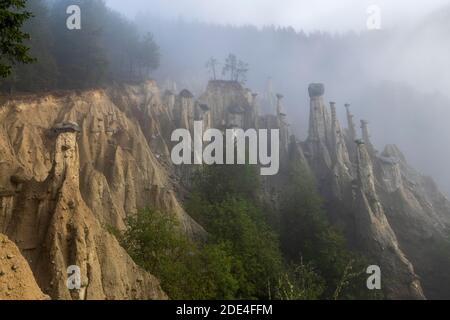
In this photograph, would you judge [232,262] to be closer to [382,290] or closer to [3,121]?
[382,290]

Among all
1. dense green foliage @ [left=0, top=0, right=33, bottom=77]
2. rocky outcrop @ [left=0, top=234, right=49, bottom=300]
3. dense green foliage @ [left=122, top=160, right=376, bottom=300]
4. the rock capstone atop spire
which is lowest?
dense green foliage @ [left=122, top=160, right=376, bottom=300]

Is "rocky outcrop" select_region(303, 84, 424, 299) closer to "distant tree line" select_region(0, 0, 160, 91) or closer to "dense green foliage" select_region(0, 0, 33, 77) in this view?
"distant tree line" select_region(0, 0, 160, 91)

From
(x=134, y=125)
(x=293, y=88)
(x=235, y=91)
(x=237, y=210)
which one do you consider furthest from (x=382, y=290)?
(x=293, y=88)

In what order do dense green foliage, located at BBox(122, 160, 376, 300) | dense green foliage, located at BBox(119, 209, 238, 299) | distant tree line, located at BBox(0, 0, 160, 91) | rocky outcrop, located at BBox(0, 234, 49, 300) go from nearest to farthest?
rocky outcrop, located at BBox(0, 234, 49, 300), dense green foliage, located at BBox(119, 209, 238, 299), dense green foliage, located at BBox(122, 160, 376, 300), distant tree line, located at BBox(0, 0, 160, 91)

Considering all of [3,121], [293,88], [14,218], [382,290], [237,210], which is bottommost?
[382,290]

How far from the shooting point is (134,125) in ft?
121

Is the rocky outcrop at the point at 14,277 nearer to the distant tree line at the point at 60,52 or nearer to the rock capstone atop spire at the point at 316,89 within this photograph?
the distant tree line at the point at 60,52

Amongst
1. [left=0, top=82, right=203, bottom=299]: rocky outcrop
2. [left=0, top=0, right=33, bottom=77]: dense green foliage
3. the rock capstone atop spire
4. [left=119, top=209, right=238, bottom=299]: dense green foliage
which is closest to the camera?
[left=0, top=0, right=33, bottom=77]: dense green foliage

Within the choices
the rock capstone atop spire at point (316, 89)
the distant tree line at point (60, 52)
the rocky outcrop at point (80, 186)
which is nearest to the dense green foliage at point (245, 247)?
the rocky outcrop at point (80, 186)

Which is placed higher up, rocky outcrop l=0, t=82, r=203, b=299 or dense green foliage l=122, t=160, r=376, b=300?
rocky outcrop l=0, t=82, r=203, b=299

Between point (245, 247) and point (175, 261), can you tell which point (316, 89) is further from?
point (175, 261)

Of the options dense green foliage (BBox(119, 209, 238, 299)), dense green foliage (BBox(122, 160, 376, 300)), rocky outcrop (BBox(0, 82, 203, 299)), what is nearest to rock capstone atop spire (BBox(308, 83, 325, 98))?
dense green foliage (BBox(122, 160, 376, 300))
